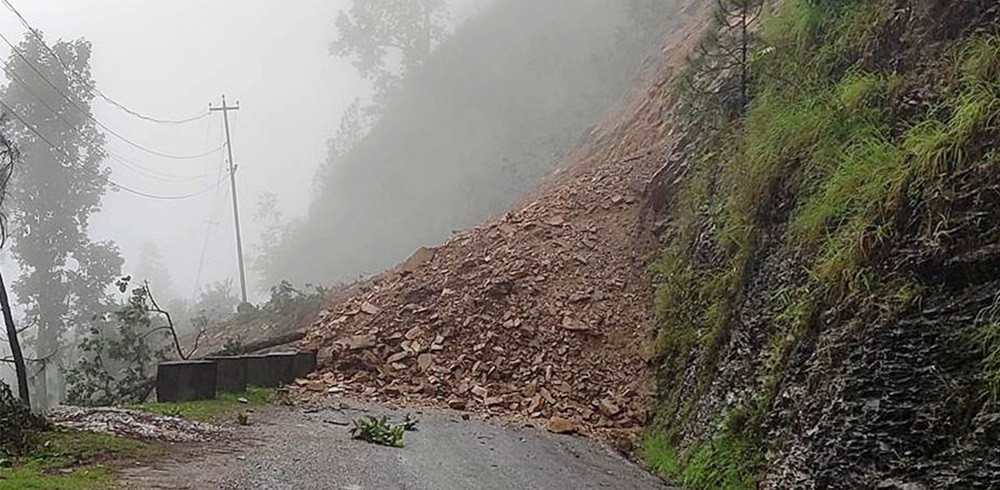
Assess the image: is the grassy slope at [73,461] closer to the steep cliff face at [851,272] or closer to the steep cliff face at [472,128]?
the steep cliff face at [851,272]

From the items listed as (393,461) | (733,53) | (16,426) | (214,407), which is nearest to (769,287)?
(393,461)

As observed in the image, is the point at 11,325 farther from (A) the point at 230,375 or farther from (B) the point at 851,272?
(B) the point at 851,272

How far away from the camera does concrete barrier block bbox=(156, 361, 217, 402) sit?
1002 centimetres

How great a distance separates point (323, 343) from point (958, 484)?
992 centimetres

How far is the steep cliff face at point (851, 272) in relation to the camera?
471 cm

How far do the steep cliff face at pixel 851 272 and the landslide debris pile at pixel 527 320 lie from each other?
124 centimetres

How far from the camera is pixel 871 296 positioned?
5.37 metres

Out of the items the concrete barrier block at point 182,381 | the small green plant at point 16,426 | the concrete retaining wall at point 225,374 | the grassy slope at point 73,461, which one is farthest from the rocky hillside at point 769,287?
the small green plant at point 16,426

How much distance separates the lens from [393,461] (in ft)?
22.9

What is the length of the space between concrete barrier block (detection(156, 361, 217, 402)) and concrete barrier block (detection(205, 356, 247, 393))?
14.8 inches

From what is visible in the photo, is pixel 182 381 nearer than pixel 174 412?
No

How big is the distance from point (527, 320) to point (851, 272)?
631 cm

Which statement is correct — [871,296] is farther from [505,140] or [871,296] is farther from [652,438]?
[505,140]

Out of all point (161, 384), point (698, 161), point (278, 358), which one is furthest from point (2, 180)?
point (698, 161)
